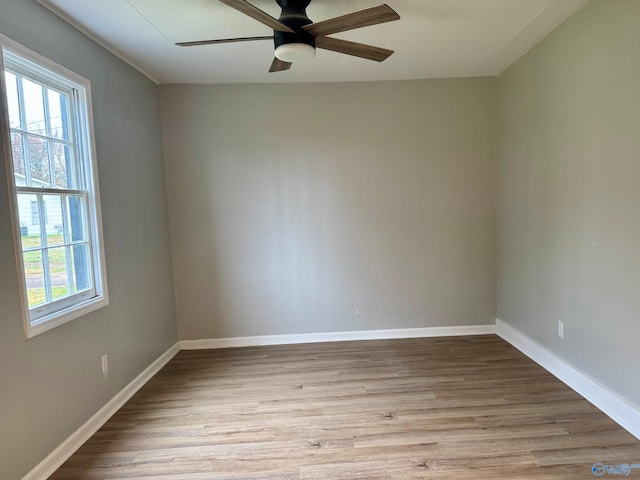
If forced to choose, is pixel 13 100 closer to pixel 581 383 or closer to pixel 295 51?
pixel 295 51

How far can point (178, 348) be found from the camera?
3486mm

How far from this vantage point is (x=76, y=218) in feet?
7.30

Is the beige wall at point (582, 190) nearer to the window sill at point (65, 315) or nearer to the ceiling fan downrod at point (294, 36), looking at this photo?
the ceiling fan downrod at point (294, 36)

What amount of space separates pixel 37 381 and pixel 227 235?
6.32 ft

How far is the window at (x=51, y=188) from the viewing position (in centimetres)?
178

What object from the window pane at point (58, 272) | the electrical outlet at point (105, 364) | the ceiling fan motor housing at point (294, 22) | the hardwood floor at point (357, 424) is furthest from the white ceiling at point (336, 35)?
the hardwood floor at point (357, 424)

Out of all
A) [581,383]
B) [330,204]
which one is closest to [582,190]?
[581,383]

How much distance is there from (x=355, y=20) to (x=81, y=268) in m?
2.25

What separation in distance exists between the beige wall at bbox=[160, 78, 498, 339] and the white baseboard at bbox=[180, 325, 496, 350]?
0.07m

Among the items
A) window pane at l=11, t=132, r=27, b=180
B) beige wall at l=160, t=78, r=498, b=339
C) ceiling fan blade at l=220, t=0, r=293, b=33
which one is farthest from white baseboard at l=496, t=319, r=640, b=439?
window pane at l=11, t=132, r=27, b=180

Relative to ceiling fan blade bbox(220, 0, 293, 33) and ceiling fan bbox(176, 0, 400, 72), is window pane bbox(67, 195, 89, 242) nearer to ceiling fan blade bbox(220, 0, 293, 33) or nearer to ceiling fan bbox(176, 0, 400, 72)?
ceiling fan bbox(176, 0, 400, 72)

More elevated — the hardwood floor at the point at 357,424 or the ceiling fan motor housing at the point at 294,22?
the ceiling fan motor housing at the point at 294,22

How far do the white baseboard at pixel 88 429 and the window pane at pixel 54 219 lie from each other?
3.78ft

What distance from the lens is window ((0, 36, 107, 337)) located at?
178cm
